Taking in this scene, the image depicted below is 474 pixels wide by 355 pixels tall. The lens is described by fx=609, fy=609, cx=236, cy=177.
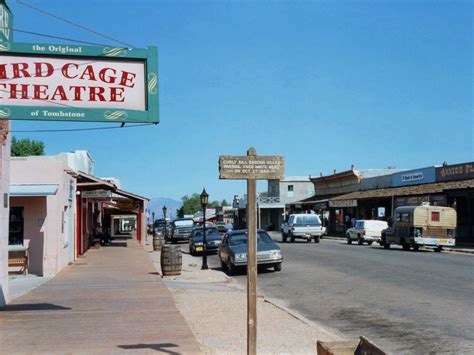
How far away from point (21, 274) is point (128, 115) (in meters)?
11.4

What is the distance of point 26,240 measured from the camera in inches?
755

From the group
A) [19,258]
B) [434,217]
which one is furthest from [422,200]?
[19,258]

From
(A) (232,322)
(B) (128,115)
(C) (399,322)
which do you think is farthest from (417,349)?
(B) (128,115)

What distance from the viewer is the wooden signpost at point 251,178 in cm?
740

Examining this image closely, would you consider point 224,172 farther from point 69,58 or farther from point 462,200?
point 462,200

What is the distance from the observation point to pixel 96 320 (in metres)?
10.8

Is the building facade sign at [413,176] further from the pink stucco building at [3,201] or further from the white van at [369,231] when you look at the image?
the pink stucco building at [3,201]

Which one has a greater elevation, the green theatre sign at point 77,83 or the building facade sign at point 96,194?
the green theatre sign at point 77,83

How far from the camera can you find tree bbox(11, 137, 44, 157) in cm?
7431

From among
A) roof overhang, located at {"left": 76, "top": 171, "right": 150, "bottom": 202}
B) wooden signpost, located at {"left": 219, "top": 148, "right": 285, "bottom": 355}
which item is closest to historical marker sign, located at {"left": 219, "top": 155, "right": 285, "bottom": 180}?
wooden signpost, located at {"left": 219, "top": 148, "right": 285, "bottom": 355}

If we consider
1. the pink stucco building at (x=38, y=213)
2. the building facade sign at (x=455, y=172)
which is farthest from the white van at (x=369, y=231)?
the pink stucco building at (x=38, y=213)

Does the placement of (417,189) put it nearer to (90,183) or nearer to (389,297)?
(90,183)

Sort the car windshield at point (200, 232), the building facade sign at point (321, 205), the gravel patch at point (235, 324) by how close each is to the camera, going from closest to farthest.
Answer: the gravel patch at point (235, 324)
the car windshield at point (200, 232)
the building facade sign at point (321, 205)

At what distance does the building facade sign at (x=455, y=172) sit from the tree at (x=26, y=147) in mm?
51454
